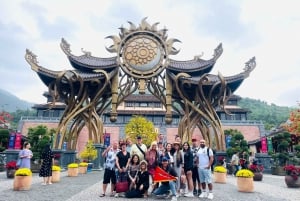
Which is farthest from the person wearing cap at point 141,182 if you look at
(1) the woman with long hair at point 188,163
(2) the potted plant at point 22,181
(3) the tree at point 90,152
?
(3) the tree at point 90,152

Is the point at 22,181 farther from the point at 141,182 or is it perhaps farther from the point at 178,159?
the point at 178,159

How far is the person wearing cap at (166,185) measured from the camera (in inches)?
282

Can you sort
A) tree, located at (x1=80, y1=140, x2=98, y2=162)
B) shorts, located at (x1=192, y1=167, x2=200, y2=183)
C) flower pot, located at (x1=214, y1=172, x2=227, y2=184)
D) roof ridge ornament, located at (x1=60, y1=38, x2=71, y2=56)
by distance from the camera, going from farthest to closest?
1. roof ridge ornament, located at (x1=60, y1=38, x2=71, y2=56)
2. tree, located at (x1=80, y1=140, x2=98, y2=162)
3. flower pot, located at (x1=214, y1=172, x2=227, y2=184)
4. shorts, located at (x1=192, y1=167, x2=200, y2=183)

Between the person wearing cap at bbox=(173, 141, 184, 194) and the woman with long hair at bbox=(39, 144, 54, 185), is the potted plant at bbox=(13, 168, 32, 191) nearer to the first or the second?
the woman with long hair at bbox=(39, 144, 54, 185)

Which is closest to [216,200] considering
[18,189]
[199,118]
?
[18,189]

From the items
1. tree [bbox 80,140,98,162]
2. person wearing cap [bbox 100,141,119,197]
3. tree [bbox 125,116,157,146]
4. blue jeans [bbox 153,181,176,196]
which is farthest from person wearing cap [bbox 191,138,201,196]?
tree [bbox 125,116,157,146]

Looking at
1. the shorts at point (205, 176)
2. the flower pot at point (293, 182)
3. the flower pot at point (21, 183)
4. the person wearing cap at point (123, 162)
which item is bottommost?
the flower pot at point (293, 182)

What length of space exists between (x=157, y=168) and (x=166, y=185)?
575mm

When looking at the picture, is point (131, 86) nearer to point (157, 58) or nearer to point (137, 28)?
point (157, 58)

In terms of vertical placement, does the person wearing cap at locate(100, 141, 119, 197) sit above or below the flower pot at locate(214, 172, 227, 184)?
above

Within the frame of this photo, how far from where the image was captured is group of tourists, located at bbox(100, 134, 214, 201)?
7.30 metres

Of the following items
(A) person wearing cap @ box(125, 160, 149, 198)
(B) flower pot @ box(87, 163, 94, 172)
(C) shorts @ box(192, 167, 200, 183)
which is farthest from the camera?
(B) flower pot @ box(87, 163, 94, 172)

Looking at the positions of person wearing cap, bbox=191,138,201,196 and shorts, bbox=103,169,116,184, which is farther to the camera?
person wearing cap, bbox=191,138,201,196

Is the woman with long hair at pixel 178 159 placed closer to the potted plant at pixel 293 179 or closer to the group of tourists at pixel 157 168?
the group of tourists at pixel 157 168
